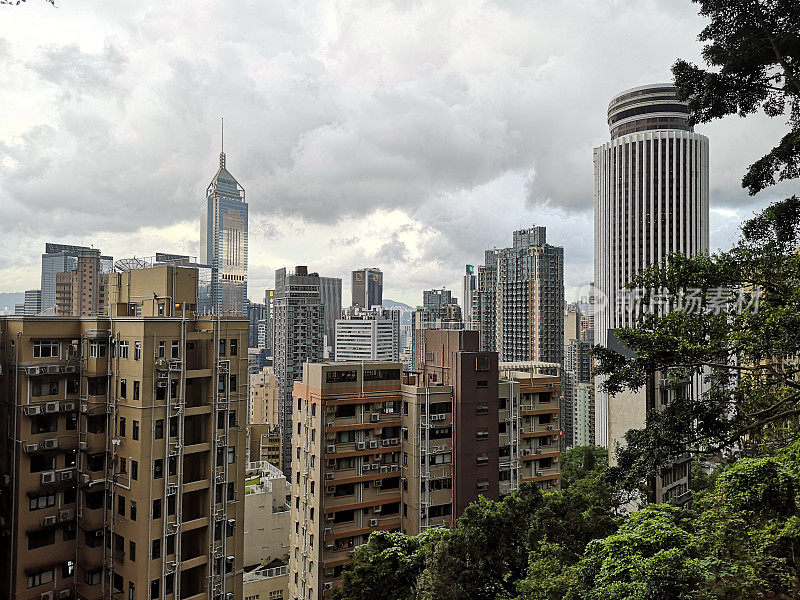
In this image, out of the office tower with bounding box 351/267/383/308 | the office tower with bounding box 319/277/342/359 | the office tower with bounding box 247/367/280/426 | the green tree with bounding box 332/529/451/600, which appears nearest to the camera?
the green tree with bounding box 332/529/451/600

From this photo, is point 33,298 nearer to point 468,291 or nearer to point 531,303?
point 531,303

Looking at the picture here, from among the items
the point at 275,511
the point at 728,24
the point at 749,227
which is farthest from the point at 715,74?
the point at 275,511

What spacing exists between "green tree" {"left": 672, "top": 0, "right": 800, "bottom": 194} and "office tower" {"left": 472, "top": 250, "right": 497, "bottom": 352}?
52.9m

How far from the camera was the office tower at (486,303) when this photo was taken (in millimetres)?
61969

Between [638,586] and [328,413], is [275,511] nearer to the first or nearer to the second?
[328,413]

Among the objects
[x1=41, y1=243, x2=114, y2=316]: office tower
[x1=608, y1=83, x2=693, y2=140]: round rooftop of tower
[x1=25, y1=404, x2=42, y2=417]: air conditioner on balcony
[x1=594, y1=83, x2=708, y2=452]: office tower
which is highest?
[x1=608, y1=83, x2=693, y2=140]: round rooftop of tower

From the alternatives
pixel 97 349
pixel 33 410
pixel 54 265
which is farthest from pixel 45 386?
pixel 54 265

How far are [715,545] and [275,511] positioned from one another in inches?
1079

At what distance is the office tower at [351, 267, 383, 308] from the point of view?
99625 millimetres

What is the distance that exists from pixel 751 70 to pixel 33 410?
596 inches

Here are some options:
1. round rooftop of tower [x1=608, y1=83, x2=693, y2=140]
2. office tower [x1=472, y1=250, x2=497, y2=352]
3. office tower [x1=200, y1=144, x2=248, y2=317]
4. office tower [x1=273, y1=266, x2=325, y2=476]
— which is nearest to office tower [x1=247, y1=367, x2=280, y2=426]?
office tower [x1=273, y1=266, x2=325, y2=476]

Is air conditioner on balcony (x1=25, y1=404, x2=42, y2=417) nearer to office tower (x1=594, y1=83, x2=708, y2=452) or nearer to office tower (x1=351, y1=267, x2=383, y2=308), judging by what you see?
office tower (x1=594, y1=83, x2=708, y2=452)

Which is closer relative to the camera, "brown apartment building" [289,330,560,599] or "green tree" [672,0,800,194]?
"green tree" [672,0,800,194]

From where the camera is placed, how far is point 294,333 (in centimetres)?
5012
